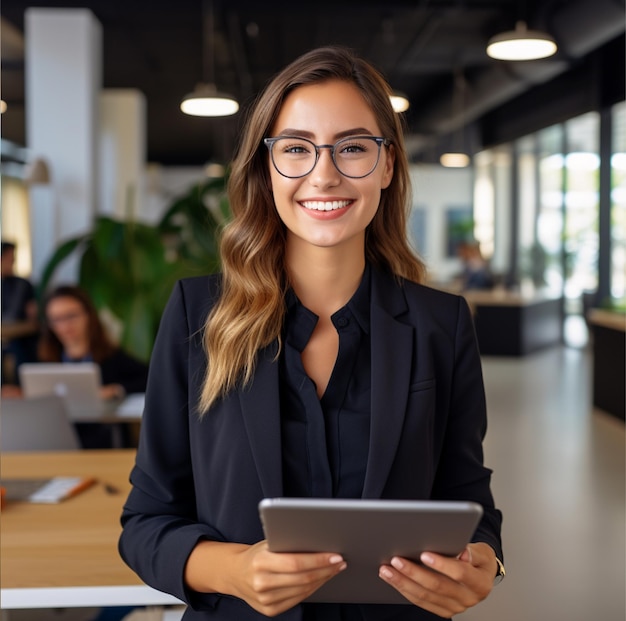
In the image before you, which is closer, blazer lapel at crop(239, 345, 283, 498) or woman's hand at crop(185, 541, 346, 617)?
woman's hand at crop(185, 541, 346, 617)

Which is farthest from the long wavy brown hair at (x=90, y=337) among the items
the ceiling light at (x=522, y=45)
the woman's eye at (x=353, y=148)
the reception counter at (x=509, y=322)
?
the reception counter at (x=509, y=322)

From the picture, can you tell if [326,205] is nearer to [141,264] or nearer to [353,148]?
[353,148]

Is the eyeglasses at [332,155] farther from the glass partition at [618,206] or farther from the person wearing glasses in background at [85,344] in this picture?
the glass partition at [618,206]

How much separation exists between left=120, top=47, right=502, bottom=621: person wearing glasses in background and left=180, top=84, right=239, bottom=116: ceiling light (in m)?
5.46

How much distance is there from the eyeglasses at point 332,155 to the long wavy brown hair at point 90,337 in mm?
3403

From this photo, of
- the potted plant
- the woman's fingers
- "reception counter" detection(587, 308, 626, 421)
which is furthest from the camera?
"reception counter" detection(587, 308, 626, 421)

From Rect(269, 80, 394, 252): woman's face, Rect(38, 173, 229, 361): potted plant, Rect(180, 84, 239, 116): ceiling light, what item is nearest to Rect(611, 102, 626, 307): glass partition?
Rect(180, 84, 239, 116): ceiling light

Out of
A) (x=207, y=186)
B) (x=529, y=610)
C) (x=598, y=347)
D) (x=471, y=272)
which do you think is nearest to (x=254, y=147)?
(x=529, y=610)

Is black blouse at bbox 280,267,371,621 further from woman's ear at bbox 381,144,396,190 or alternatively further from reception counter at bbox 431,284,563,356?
reception counter at bbox 431,284,563,356

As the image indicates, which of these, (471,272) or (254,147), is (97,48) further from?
(254,147)

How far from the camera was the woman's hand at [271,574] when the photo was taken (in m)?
1.18

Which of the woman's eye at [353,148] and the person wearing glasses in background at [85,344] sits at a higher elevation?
the woman's eye at [353,148]

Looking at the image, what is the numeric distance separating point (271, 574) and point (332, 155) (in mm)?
665

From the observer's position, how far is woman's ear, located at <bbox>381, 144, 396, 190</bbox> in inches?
61.2
